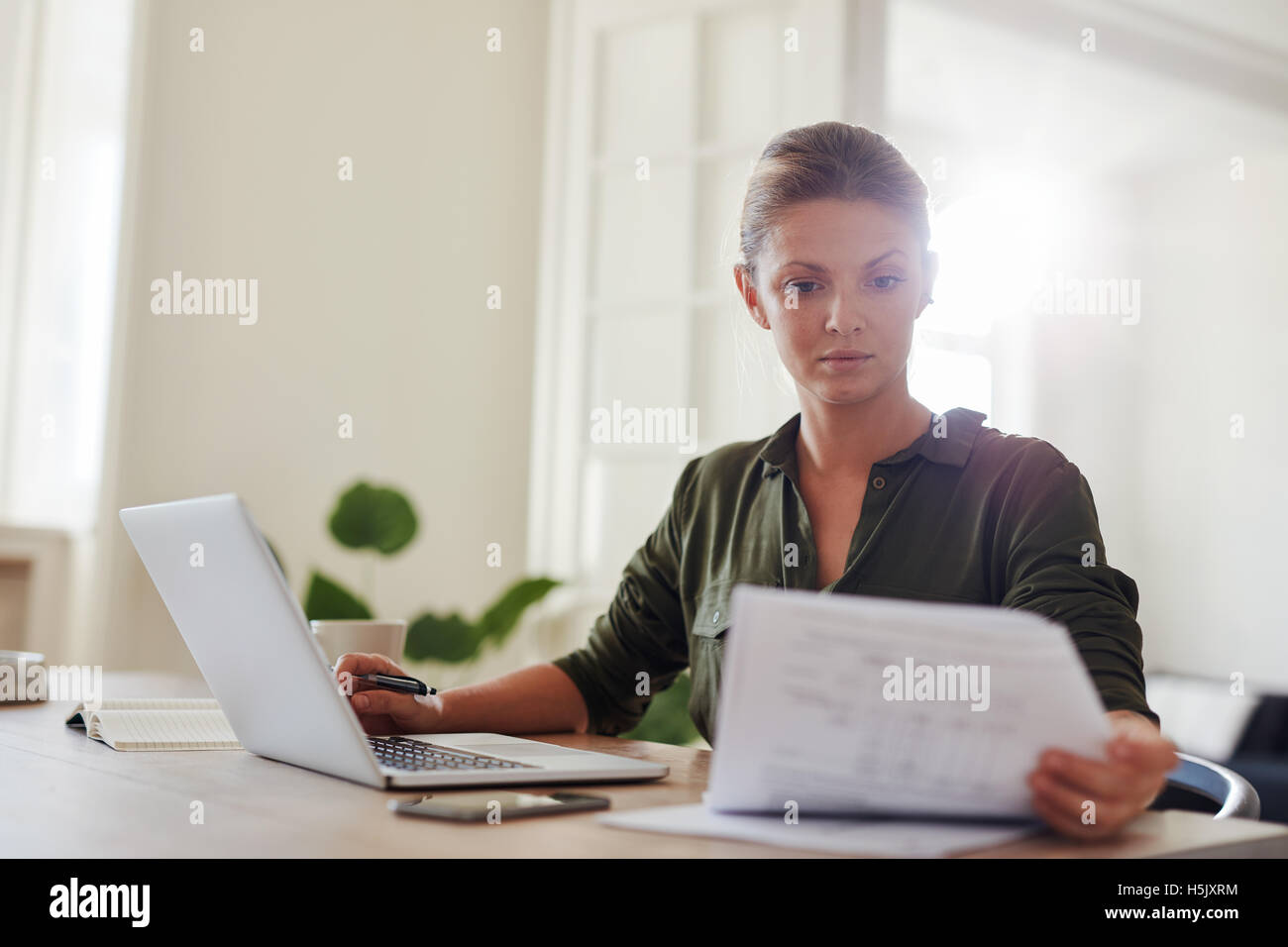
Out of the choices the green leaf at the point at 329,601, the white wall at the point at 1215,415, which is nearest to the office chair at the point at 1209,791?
the green leaf at the point at 329,601

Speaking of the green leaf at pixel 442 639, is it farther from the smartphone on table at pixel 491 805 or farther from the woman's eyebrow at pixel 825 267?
the smartphone on table at pixel 491 805

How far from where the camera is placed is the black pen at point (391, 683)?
1.15m

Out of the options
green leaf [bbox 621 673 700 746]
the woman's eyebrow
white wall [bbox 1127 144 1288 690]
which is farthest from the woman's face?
white wall [bbox 1127 144 1288 690]

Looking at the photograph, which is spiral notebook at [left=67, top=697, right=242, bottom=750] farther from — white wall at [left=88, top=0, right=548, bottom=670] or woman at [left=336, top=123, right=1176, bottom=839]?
white wall at [left=88, top=0, right=548, bottom=670]

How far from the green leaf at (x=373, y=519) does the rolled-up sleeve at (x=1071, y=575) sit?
73.2 inches

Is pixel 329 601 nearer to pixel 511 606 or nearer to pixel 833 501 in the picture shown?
pixel 511 606

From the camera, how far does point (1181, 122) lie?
4836mm

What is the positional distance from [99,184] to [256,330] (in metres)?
0.51

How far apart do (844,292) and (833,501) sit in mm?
260

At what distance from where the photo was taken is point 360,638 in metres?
1.34

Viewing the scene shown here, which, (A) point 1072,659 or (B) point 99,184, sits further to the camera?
(B) point 99,184

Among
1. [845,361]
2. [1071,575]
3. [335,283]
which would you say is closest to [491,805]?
[1071,575]
